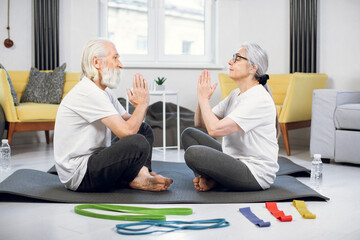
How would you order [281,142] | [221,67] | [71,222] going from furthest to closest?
[221,67] → [281,142] → [71,222]

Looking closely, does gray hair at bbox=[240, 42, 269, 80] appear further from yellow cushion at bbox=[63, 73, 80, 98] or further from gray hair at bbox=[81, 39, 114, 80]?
yellow cushion at bbox=[63, 73, 80, 98]

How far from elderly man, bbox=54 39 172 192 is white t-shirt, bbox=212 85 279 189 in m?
0.46

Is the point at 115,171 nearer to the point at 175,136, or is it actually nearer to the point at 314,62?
the point at 175,136

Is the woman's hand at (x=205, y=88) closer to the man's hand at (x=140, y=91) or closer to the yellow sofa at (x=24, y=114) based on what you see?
the man's hand at (x=140, y=91)

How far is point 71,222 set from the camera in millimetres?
2064

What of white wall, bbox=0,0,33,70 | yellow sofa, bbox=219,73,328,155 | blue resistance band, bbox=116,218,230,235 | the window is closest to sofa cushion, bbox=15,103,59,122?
white wall, bbox=0,0,33,70

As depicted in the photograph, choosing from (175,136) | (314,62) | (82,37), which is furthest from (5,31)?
(314,62)

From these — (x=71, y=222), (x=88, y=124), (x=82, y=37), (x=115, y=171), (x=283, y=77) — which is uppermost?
(x=82, y=37)

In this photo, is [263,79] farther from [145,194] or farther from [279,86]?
[279,86]

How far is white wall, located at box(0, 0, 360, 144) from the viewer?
188 inches

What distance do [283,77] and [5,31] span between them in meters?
3.07

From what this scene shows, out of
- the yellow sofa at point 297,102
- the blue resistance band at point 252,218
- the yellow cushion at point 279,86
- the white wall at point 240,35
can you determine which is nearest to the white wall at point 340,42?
the white wall at point 240,35

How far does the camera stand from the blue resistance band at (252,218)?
202 cm

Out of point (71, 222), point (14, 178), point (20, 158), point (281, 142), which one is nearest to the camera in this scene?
point (71, 222)
